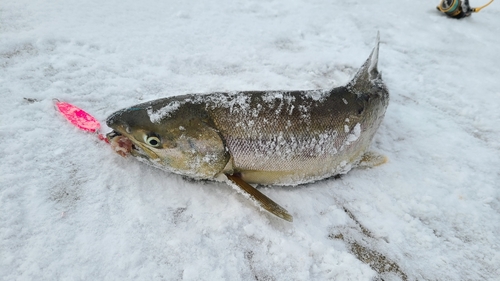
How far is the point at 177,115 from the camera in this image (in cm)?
251

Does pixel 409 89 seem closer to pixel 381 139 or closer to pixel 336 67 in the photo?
pixel 336 67

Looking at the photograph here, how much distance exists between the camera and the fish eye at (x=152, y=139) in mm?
2438

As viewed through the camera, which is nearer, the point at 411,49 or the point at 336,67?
the point at 336,67

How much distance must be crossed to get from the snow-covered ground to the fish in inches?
6.7

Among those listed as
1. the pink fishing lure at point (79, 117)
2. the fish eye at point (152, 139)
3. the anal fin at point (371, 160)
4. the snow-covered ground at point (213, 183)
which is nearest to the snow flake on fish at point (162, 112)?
the fish eye at point (152, 139)

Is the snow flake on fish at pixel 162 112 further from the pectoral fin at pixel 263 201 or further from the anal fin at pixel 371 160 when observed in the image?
the anal fin at pixel 371 160

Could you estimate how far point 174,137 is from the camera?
2.46 meters

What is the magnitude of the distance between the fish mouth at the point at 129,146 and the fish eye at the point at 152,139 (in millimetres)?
61

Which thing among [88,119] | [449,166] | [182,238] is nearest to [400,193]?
[449,166]

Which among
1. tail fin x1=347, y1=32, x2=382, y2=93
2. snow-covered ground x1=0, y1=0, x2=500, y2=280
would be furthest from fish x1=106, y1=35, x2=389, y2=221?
tail fin x1=347, y1=32, x2=382, y2=93

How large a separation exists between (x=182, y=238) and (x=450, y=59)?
15.9ft

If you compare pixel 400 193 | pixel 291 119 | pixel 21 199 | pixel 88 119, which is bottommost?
pixel 400 193

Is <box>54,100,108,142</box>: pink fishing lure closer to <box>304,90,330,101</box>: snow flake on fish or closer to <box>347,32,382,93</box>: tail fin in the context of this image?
<box>304,90,330,101</box>: snow flake on fish

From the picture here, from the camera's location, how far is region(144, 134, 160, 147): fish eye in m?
2.44
